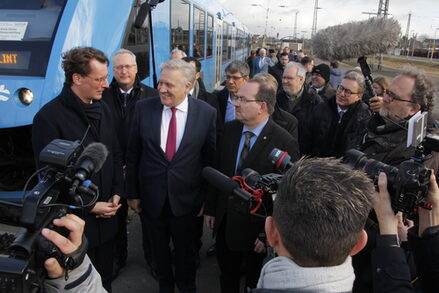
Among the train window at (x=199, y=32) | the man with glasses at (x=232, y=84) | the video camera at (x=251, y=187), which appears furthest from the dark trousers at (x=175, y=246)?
the train window at (x=199, y=32)

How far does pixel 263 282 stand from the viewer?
1.07 meters

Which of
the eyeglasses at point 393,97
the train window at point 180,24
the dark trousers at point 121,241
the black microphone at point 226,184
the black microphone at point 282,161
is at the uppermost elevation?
the train window at point 180,24

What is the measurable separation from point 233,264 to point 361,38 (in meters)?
2.49

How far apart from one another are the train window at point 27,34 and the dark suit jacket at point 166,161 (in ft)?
5.26

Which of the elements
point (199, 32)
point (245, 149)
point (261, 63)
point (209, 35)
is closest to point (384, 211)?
point (245, 149)

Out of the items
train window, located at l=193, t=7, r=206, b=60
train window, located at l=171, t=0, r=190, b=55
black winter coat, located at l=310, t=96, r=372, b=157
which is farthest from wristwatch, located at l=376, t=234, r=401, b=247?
train window, located at l=193, t=7, r=206, b=60

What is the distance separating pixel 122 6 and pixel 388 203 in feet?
12.9

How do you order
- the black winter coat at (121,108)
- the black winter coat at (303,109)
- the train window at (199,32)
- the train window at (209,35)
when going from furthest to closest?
the train window at (209,35) → the train window at (199,32) → the black winter coat at (303,109) → the black winter coat at (121,108)

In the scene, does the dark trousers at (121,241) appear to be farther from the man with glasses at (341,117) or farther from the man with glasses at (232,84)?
the man with glasses at (341,117)

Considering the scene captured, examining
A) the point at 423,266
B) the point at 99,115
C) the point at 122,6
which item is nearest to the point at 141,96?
the point at 99,115

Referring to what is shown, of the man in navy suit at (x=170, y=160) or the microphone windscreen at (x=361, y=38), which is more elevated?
the microphone windscreen at (x=361, y=38)

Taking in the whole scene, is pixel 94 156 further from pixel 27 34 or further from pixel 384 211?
pixel 27 34

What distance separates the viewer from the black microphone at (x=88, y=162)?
1.39 metres

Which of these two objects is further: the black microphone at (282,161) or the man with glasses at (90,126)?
the man with glasses at (90,126)
